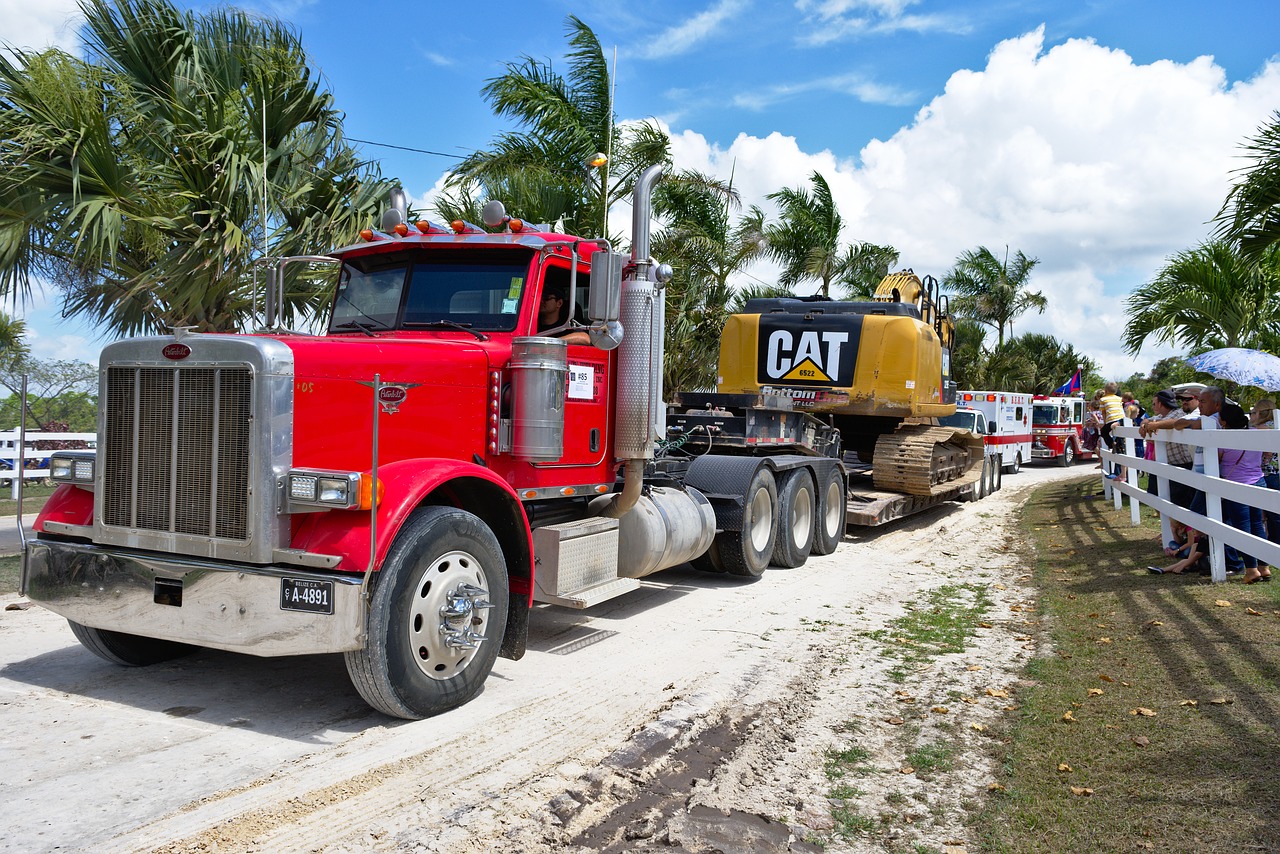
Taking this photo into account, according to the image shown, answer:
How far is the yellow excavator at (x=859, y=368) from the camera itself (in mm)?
13156

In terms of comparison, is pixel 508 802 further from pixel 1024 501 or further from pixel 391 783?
pixel 1024 501

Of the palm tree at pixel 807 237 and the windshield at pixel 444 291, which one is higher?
the palm tree at pixel 807 237

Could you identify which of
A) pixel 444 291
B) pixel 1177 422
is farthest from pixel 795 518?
pixel 444 291

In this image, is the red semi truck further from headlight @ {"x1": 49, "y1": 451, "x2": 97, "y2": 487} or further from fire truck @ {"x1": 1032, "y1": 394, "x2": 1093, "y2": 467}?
fire truck @ {"x1": 1032, "y1": 394, "x2": 1093, "y2": 467}

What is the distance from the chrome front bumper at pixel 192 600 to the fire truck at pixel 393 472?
0.04 ft

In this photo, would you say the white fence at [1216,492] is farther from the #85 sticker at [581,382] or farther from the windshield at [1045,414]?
the windshield at [1045,414]

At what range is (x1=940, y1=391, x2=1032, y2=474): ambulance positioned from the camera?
2117 centimetres

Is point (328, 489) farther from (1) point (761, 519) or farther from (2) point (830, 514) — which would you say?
(2) point (830, 514)

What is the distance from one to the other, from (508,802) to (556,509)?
10.1 ft

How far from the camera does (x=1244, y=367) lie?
33.8ft

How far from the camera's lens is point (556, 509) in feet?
23.1

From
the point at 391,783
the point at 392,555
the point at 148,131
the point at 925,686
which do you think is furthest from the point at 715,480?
the point at 148,131

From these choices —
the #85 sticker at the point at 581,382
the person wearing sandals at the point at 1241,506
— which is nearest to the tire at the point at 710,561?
the #85 sticker at the point at 581,382

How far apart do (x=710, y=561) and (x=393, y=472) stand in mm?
5010
